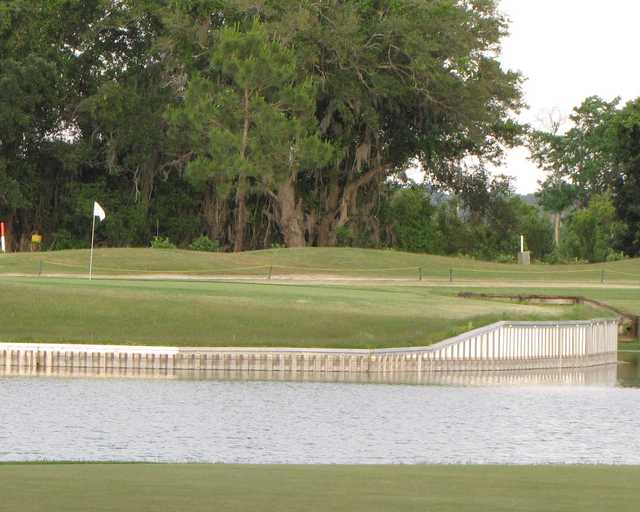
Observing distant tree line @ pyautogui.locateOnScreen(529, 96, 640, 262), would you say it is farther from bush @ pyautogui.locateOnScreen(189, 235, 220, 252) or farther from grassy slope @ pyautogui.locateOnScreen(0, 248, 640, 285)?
bush @ pyautogui.locateOnScreen(189, 235, 220, 252)

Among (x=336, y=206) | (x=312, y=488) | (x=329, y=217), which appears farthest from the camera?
(x=336, y=206)

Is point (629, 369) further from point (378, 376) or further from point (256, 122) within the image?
point (256, 122)

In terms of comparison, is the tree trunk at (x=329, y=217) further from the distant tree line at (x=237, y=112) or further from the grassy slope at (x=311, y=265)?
the grassy slope at (x=311, y=265)

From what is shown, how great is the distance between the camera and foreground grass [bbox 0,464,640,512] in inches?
438

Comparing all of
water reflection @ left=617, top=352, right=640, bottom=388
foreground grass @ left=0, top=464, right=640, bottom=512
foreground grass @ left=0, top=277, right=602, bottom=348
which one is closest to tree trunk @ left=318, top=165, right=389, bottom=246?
water reflection @ left=617, top=352, right=640, bottom=388

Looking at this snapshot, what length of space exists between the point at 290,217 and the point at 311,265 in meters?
12.7

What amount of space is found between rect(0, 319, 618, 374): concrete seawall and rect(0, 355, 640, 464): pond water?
3.70ft

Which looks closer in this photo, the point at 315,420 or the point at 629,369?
the point at 315,420

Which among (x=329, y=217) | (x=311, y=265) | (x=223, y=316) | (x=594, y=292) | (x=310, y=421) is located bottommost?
(x=310, y=421)

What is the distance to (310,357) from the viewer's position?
37344mm

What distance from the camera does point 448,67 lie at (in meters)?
73.8

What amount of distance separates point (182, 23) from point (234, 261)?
15.6 metres

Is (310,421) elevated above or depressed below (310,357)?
below

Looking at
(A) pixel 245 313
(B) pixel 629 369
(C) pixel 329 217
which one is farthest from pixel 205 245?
(B) pixel 629 369
